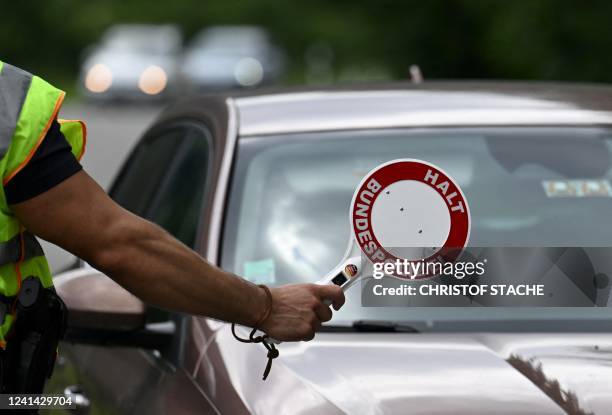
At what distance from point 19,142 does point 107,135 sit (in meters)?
21.5

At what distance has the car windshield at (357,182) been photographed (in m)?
3.71

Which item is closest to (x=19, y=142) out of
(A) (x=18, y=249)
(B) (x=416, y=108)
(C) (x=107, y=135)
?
(A) (x=18, y=249)

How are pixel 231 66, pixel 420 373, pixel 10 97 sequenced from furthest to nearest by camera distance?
pixel 231 66 → pixel 420 373 → pixel 10 97

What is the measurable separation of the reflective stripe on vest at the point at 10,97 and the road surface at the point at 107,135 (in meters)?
6.02

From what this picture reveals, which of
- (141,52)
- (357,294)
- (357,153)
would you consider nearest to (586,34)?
(357,153)

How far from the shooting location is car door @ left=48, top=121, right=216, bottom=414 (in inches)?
132

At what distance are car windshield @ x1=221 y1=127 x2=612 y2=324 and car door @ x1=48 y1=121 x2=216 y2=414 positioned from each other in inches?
7.4

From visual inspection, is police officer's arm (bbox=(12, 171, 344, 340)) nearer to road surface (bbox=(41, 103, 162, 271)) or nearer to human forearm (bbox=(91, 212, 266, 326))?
human forearm (bbox=(91, 212, 266, 326))

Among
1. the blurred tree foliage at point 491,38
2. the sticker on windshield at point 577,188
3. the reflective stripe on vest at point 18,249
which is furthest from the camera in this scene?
the blurred tree foliage at point 491,38

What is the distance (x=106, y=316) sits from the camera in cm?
347

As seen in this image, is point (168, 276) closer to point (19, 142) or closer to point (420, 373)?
point (19, 142)

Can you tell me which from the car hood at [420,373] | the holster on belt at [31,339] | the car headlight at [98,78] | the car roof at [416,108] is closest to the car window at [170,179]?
the car roof at [416,108]

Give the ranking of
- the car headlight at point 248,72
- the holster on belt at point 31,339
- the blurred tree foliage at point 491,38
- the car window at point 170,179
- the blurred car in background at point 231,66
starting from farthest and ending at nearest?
the car headlight at point 248,72, the blurred car in background at point 231,66, the blurred tree foliage at point 491,38, the car window at point 170,179, the holster on belt at point 31,339

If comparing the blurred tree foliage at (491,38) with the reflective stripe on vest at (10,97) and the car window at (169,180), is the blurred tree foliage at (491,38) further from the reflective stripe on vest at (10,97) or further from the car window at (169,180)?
the reflective stripe on vest at (10,97)
